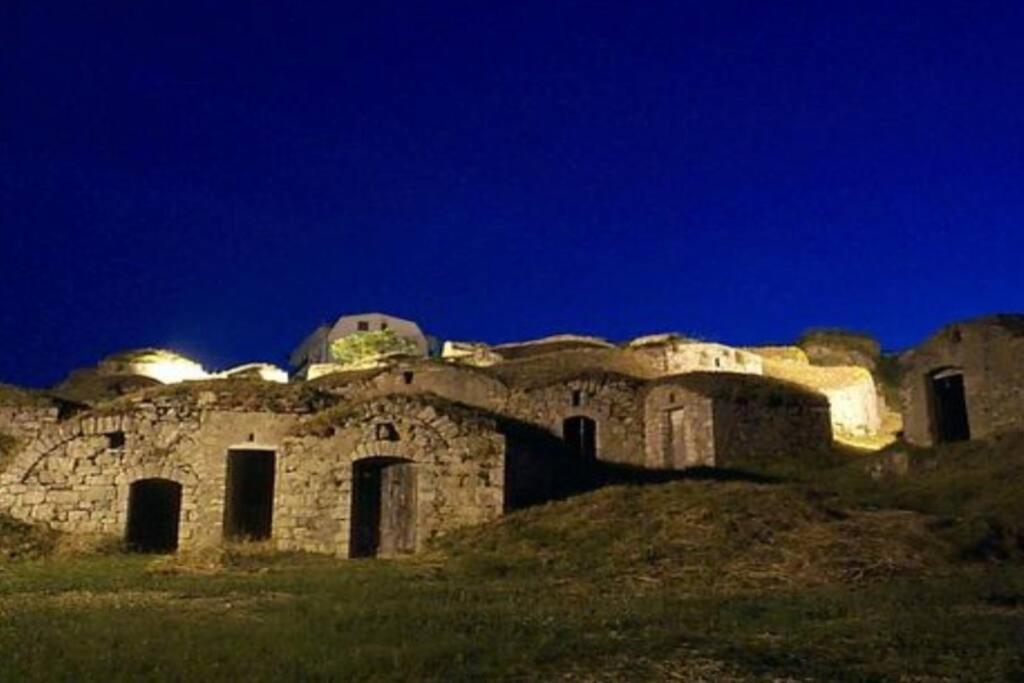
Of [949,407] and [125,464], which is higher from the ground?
[949,407]

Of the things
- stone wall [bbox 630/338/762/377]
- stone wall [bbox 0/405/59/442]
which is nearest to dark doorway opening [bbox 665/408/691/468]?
stone wall [bbox 630/338/762/377]

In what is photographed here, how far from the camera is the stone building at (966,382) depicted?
21.9m

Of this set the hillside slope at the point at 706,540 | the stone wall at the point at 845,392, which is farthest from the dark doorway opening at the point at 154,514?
the stone wall at the point at 845,392

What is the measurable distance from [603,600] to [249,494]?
13.9m

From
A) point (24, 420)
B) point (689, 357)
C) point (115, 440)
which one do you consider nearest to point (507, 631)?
point (115, 440)

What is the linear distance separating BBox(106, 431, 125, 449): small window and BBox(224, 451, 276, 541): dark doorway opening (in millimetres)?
2336

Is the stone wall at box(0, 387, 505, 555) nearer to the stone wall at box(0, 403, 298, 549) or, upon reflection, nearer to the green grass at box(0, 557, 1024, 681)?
the stone wall at box(0, 403, 298, 549)

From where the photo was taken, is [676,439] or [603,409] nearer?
[676,439]

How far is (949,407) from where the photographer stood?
24406mm

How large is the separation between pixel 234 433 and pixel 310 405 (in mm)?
1782

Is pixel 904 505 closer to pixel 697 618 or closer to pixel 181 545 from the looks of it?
pixel 697 618

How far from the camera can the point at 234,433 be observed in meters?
20.1

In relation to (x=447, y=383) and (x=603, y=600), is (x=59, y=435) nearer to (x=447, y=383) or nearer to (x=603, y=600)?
(x=447, y=383)

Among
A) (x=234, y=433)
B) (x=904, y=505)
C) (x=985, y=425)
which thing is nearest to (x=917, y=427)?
(x=985, y=425)
